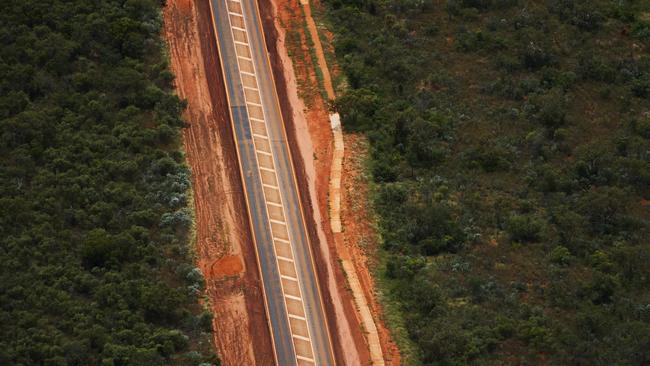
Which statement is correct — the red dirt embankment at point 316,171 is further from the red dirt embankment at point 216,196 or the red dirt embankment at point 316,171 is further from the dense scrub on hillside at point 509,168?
the red dirt embankment at point 216,196

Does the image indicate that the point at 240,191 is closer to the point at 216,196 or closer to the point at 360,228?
the point at 216,196

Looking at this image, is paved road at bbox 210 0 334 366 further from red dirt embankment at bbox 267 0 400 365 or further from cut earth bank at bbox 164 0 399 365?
red dirt embankment at bbox 267 0 400 365

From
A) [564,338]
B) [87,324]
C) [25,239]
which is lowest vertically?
[564,338]

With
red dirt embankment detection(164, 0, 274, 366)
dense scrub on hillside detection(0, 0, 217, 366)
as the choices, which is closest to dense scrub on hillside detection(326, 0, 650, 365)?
red dirt embankment detection(164, 0, 274, 366)

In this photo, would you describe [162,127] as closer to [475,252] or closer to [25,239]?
[25,239]

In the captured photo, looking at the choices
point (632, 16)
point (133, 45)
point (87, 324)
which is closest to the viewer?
point (87, 324)

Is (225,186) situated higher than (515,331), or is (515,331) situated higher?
(225,186)

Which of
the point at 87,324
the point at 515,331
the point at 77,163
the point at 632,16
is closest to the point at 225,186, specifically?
the point at 77,163
